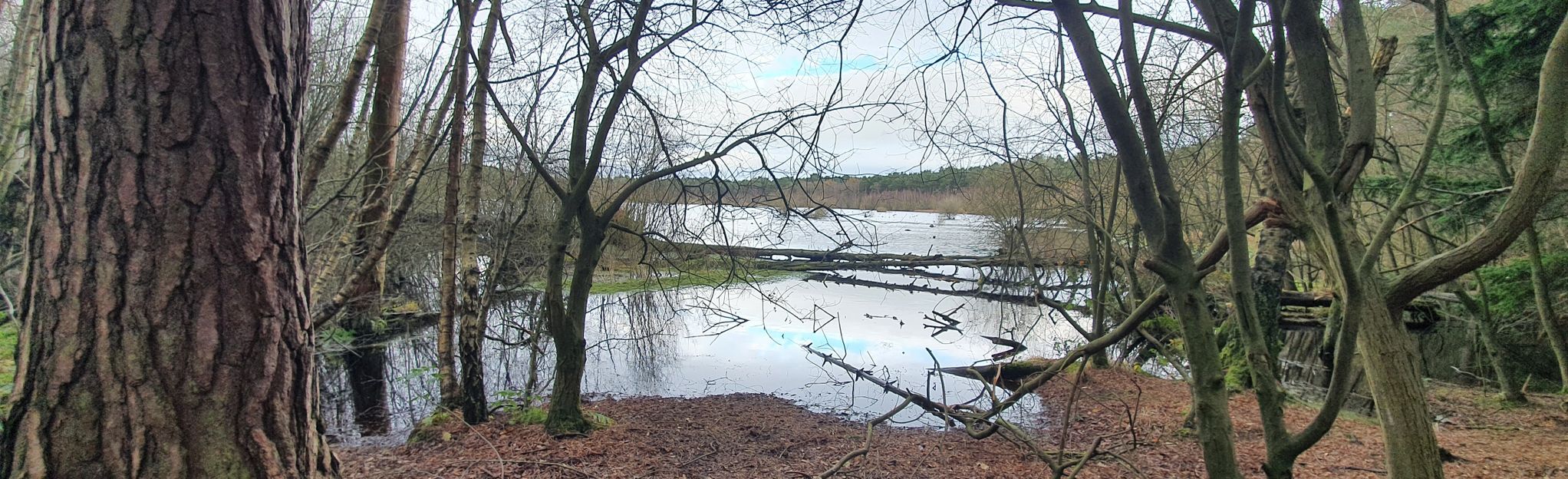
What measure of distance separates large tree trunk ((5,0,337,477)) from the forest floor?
341cm

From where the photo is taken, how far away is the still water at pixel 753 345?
7.31 m

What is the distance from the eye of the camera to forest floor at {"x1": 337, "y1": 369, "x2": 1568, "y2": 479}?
15.5 ft

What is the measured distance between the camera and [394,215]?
4.75 metres

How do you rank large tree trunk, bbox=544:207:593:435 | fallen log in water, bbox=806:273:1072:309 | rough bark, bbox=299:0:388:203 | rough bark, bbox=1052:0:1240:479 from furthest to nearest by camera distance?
fallen log in water, bbox=806:273:1072:309 → large tree trunk, bbox=544:207:593:435 → rough bark, bbox=299:0:388:203 → rough bark, bbox=1052:0:1240:479

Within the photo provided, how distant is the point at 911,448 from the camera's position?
20.0ft

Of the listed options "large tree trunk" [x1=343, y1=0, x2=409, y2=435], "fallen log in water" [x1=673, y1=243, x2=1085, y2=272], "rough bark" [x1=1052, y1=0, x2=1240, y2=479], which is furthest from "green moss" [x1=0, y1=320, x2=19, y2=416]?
"fallen log in water" [x1=673, y1=243, x2=1085, y2=272]

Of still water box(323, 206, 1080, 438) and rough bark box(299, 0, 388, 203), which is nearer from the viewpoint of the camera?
rough bark box(299, 0, 388, 203)

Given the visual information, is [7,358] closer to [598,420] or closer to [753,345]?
[598,420]

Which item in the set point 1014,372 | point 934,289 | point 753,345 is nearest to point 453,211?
point 753,345

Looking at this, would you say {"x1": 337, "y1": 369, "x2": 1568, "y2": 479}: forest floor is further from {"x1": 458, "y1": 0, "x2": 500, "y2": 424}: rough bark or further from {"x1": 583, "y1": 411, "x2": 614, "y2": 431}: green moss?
{"x1": 458, "y1": 0, "x2": 500, "y2": 424}: rough bark

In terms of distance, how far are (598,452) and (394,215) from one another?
7.45 feet

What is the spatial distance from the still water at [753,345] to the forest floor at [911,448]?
72 centimetres

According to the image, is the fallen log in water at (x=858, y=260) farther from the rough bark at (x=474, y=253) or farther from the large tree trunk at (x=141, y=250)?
the large tree trunk at (x=141, y=250)

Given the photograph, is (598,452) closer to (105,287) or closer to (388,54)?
(388,54)
